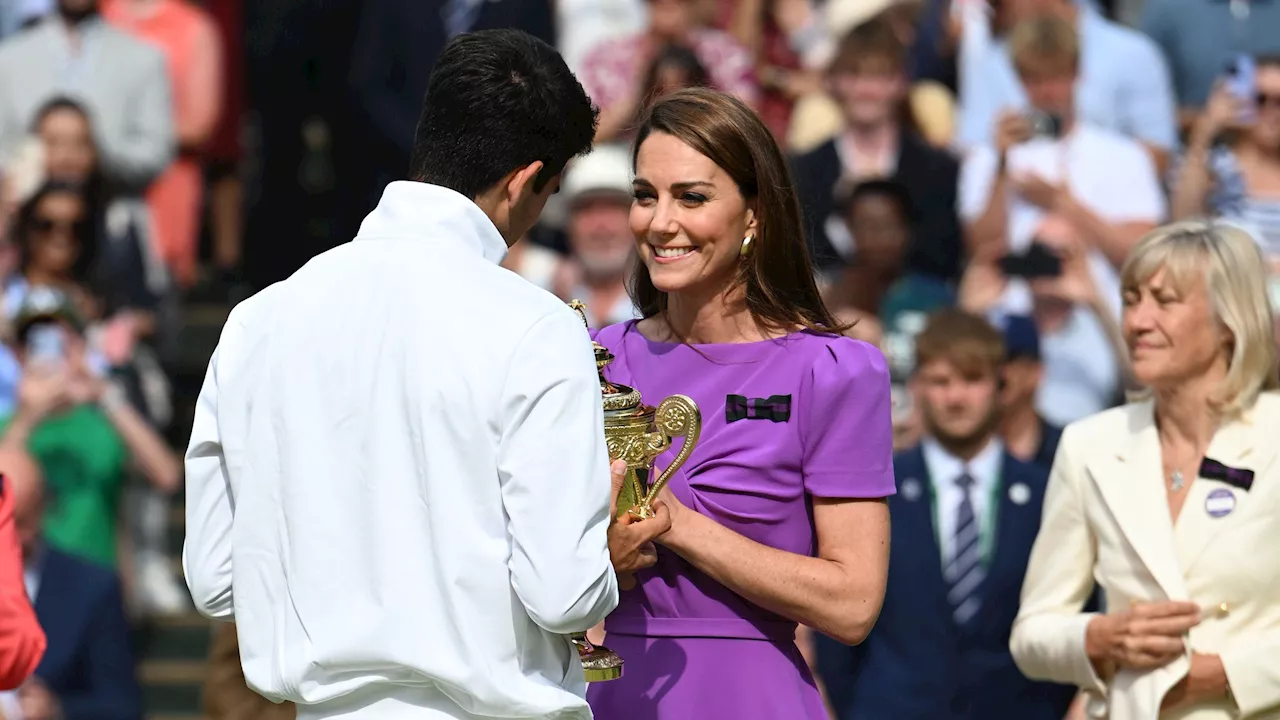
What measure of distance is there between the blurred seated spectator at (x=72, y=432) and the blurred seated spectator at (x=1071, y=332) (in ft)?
11.1

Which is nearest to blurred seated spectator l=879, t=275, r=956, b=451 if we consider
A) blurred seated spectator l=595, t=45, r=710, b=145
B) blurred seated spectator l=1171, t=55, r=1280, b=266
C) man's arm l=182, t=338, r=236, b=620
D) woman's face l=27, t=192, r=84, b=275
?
blurred seated spectator l=1171, t=55, r=1280, b=266

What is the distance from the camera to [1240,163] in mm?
7371

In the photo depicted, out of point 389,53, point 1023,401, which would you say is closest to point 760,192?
point 1023,401

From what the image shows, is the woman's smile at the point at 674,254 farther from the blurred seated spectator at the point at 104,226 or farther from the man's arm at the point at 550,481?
the blurred seated spectator at the point at 104,226

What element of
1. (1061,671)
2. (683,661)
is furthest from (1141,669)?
(683,661)

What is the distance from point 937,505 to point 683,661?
271 centimetres

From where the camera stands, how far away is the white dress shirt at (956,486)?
6043 millimetres

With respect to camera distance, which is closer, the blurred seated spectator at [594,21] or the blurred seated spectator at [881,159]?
the blurred seated spectator at [881,159]

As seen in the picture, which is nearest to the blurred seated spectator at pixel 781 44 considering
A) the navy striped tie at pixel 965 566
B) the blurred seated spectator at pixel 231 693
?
the navy striped tie at pixel 965 566

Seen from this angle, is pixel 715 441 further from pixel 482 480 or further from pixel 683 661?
pixel 482 480

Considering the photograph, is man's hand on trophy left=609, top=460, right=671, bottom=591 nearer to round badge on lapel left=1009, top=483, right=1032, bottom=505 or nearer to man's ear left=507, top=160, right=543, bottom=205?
man's ear left=507, top=160, right=543, bottom=205

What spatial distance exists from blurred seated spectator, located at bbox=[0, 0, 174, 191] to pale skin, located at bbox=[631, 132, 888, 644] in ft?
17.0

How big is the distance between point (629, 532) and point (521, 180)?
0.60 m

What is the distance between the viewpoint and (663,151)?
3568mm
